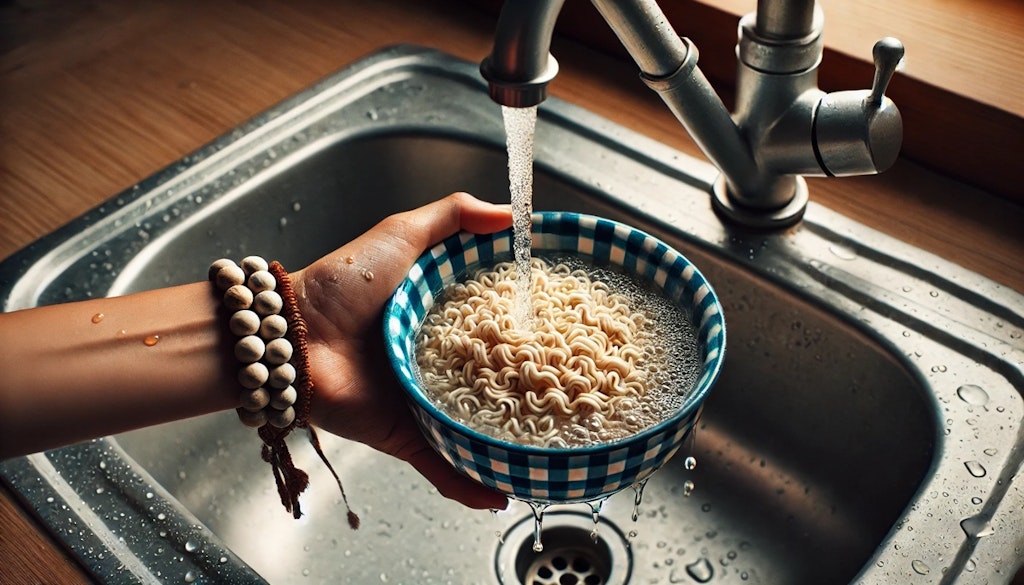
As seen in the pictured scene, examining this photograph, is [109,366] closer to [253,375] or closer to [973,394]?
[253,375]

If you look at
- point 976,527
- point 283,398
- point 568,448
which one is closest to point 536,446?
point 568,448

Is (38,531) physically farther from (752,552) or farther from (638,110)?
(638,110)

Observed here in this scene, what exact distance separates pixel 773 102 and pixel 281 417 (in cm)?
55

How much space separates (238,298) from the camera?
2.74 feet

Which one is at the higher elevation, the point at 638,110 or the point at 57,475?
the point at 638,110

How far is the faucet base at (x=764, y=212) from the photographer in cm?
99

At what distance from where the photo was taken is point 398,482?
3.59 feet

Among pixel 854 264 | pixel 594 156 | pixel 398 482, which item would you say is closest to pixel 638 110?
pixel 594 156

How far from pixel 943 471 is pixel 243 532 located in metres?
0.72

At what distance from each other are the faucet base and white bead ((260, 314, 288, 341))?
485 mm

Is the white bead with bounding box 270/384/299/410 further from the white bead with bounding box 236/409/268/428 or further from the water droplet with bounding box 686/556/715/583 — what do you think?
the water droplet with bounding box 686/556/715/583

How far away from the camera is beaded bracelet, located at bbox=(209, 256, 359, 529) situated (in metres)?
0.82

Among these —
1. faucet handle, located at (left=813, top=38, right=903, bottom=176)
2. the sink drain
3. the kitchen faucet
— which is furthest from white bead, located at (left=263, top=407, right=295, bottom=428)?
faucet handle, located at (left=813, top=38, right=903, bottom=176)

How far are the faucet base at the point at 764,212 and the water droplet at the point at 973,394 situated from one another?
253 millimetres
